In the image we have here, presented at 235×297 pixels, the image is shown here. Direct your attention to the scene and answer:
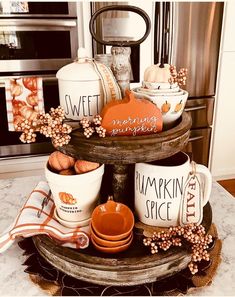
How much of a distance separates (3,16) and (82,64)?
1.48 meters

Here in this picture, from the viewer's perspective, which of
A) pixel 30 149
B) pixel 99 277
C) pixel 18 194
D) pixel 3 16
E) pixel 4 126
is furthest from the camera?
pixel 30 149

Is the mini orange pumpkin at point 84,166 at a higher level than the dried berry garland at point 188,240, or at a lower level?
higher

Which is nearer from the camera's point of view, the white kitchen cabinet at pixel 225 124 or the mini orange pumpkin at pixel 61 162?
the mini orange pumpkin at pixel 61 162

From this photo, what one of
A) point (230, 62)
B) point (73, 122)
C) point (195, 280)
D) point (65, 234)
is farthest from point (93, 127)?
point (230, 62)

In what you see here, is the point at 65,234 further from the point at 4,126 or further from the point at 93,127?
the point at 4,126

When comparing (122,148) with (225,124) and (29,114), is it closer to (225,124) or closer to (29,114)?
(29,114)

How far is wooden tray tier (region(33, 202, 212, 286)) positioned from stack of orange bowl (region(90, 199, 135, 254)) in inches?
0.6

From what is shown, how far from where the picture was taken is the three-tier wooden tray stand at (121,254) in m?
0.58

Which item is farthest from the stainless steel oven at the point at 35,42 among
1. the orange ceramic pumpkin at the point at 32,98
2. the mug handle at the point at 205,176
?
the mug handle at the point at 205,176

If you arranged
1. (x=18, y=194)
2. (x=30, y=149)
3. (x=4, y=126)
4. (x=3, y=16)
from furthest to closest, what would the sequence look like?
(x=30, y=149) → (x=4, y=126) → (x=3, y=16) → (x=18, y=194)

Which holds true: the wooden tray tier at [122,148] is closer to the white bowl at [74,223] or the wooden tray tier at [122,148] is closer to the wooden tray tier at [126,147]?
the wooden tray tier at [126,147]

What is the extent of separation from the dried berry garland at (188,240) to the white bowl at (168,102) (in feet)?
0.72

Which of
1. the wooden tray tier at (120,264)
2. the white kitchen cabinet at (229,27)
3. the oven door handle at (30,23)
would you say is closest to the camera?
the wooden tray tier at (120,264)

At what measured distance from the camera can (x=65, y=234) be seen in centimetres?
65
